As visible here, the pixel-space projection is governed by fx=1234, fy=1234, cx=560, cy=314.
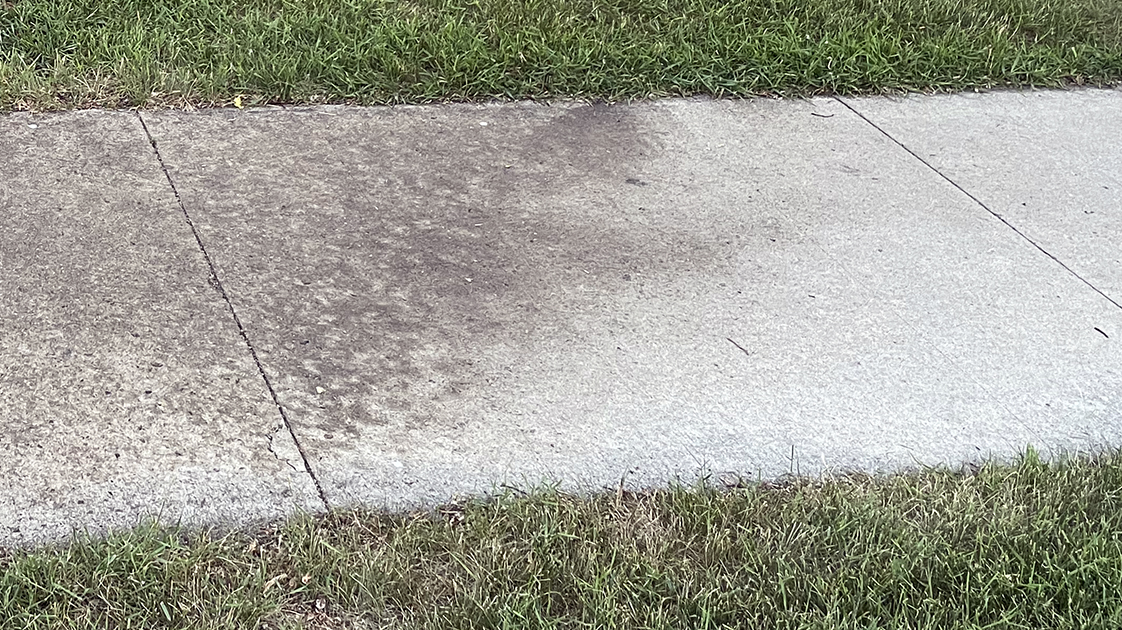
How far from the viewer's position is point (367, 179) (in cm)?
380

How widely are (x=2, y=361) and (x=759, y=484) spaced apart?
173cm

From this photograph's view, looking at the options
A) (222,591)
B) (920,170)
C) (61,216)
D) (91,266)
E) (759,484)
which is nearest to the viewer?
(222,591)

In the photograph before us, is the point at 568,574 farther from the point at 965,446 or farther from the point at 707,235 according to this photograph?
the point at 707,235

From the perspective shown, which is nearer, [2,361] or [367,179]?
[2,361]

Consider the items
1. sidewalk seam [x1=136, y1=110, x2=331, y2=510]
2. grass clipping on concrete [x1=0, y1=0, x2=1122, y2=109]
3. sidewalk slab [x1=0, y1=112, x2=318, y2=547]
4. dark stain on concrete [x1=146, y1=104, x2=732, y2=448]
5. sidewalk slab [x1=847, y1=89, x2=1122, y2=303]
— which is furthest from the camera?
grass clipping on concrete [x1=0, y1=0, x2=1122, y2=109]

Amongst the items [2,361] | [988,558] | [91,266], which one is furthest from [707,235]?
[2,361]

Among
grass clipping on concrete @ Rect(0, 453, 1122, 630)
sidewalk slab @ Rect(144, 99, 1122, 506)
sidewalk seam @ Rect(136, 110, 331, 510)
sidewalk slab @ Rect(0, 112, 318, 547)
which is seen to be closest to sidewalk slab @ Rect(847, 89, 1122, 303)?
sidewalk slab @ Rect(144, 99, 1122, 506)

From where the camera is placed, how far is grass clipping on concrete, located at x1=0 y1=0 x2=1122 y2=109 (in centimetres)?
431

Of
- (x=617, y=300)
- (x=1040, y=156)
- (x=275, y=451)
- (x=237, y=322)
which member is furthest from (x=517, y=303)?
(x=1040, y=156)

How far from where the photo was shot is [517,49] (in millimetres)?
4676

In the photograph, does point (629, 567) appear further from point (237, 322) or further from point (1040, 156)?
point (1040, 156)

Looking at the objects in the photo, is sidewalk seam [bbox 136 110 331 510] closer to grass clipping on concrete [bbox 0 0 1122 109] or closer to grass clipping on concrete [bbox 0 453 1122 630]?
grass clipping on concrete [bbox 0 453 1122 630]

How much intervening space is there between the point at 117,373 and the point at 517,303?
3.34 feet

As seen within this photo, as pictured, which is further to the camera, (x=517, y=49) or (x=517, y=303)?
(x=517, y=49)
